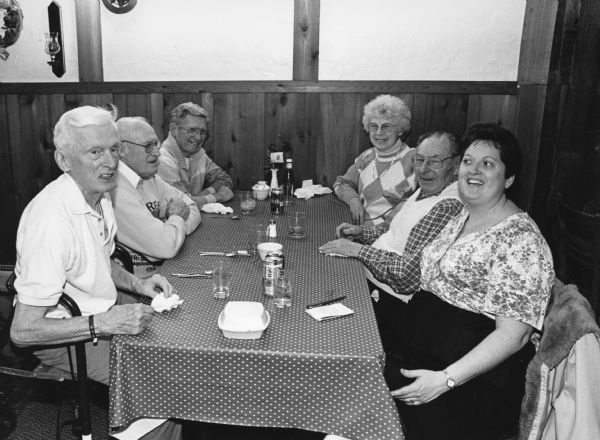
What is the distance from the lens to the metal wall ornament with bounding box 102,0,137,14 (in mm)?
4121

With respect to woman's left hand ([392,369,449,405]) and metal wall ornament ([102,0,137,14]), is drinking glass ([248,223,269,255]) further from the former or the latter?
metal wall ornament ([102,0,137,14])

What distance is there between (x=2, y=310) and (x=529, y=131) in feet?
11.6

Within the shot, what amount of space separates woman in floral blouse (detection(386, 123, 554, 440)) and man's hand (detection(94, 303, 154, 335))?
0.83 m

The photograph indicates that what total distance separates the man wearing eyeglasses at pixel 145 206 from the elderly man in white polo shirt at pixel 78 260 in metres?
0.19

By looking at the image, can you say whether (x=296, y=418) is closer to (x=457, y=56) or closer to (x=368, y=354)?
(x=368, y=354)

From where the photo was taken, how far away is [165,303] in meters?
1.65

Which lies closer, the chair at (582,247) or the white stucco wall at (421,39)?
the chair at (582,247)

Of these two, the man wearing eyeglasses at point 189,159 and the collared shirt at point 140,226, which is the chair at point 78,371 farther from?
the man wearing eyeglasses at point 189,159

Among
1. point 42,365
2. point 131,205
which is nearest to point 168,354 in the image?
point 42,365

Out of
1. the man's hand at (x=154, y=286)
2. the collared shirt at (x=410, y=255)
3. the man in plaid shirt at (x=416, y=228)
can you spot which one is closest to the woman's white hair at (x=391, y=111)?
the man in plaid shirt at (x=416, y=228)

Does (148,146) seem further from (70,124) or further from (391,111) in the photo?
(391,111)

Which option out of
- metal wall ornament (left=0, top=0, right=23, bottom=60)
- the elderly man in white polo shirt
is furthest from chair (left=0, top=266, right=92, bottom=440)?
metal wall ornament (left=0, top=0, right=23, bottom=60)

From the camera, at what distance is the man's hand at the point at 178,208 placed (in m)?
2.60

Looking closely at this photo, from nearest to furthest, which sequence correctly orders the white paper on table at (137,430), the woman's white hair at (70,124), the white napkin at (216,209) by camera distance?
the white paper on table at (137,430) → the woman's white hair at (70,124) → the white napkin at (216,209)
